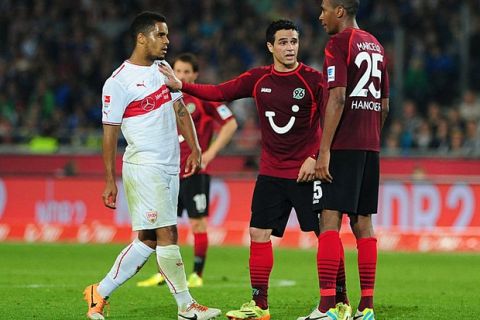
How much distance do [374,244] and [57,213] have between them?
11.8 meters

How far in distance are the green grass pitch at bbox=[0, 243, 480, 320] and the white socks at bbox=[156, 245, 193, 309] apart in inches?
14.6

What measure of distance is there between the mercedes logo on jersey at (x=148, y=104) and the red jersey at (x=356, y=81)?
55.3 inches

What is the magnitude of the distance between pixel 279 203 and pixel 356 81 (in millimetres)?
1332

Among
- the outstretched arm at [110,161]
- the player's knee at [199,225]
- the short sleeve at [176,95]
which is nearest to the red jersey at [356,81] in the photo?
the short sleeve at [176,95]

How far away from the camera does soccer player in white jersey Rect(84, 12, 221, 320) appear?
892 cm

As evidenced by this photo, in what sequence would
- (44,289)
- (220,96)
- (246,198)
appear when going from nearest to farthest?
(220,96) < (44,289) < (246,198)

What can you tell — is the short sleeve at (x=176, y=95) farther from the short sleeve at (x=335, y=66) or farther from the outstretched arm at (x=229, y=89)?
the short sleeve at (x=335, y=66)

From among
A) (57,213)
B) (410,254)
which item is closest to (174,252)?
(410,254)

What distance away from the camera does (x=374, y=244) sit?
29.1ft

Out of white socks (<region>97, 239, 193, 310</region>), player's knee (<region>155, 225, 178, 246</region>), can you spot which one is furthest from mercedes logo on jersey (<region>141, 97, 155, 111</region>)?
white socks (<region>97, 239, 193, 310</region>)

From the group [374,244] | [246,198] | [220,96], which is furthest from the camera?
[246,198]

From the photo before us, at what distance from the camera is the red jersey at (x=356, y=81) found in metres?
8.44

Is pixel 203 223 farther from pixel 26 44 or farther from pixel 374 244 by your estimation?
pixel 26 44

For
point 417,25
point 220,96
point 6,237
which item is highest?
point 417,25
